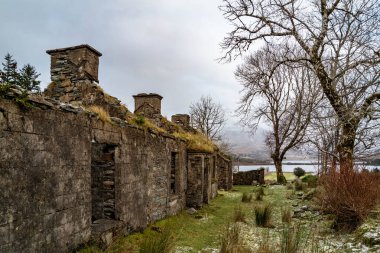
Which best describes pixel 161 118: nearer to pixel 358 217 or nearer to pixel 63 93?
pixel 63 93

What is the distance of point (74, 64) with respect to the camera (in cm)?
839

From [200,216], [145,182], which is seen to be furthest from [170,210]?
[145,182]

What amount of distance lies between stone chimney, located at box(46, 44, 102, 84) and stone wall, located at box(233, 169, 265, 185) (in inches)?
782

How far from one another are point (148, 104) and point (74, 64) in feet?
18.3

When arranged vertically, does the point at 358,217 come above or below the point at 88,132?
below

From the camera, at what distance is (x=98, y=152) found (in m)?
7.35

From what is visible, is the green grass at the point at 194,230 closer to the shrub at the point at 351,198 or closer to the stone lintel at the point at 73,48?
the shrub at the point at 351,198

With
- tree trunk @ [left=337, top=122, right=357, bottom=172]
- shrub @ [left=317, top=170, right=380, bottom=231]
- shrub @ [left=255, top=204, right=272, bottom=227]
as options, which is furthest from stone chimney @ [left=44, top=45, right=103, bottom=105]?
tree trunk @ [left=337, top=122, right=357, bottom=172]

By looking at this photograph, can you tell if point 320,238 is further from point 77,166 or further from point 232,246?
point 77,166

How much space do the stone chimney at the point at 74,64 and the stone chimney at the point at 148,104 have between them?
5083 millimetres

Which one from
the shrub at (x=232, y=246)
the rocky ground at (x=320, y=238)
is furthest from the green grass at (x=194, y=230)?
the rocky ground at (x=320, y=238)

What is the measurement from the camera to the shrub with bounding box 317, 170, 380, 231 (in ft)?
24.1

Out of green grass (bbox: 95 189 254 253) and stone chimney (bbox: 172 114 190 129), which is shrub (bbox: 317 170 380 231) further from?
stone chimney (bbox: 172 114 190 129)

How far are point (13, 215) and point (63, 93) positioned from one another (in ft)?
16.6
